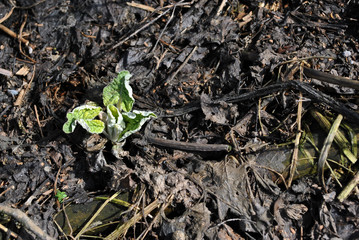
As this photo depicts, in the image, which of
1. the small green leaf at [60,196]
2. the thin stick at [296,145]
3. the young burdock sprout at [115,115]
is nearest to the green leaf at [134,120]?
the young burdock sprout at [115,115]

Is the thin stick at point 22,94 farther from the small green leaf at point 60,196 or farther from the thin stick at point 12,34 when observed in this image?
the small green leaf at point 60,196

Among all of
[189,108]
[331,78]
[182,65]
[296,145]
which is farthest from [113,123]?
[331,78]

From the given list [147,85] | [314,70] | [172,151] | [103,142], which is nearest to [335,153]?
[314,70]

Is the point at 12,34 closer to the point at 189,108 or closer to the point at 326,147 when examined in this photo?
the point at 189,108

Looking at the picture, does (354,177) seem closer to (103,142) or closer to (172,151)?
(172,151)

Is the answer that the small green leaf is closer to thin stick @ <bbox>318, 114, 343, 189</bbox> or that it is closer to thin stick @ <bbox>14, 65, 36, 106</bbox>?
thin stick @ <bbox>14, 65, 36, 106</bbox>

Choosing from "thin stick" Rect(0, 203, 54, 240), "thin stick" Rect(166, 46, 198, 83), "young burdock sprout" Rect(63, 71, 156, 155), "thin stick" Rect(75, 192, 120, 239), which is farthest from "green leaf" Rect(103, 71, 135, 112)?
"thin stick" Rect(0, 203, 54, 240)
